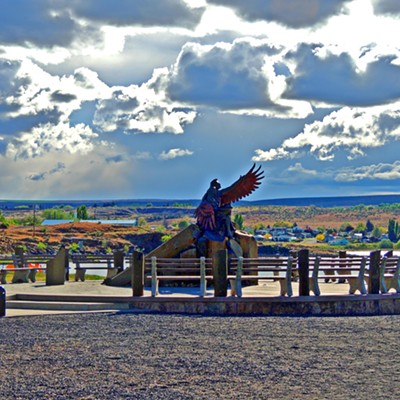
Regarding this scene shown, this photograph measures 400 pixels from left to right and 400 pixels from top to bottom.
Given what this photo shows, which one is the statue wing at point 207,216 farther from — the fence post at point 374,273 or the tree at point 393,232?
the tree at point 393,232

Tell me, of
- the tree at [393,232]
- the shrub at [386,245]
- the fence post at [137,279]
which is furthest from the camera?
the tree at [393,232]

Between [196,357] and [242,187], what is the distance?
13.1m

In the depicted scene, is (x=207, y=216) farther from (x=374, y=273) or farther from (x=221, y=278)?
(x=374, y=273)

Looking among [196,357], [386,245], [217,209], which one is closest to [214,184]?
[217,209]

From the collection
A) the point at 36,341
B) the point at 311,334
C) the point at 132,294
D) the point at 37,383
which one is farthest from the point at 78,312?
the point at 37,383

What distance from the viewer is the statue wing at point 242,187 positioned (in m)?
25.5

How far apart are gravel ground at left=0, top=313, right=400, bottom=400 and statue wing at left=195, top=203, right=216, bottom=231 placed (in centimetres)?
662

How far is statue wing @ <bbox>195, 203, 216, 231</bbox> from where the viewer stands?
24766 mm

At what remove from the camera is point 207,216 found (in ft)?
81.4

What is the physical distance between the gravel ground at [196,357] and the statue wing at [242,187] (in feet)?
24.7

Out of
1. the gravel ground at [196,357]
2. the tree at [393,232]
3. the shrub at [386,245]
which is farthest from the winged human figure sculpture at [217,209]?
the tree at [393,232]

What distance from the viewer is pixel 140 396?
10484 millimetres

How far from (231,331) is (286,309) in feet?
12.4

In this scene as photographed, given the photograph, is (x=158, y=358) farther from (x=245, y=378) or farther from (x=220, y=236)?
(x=220, y=236)
